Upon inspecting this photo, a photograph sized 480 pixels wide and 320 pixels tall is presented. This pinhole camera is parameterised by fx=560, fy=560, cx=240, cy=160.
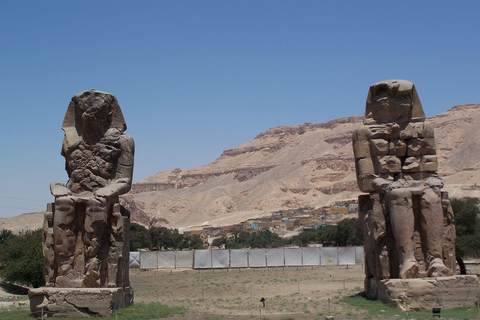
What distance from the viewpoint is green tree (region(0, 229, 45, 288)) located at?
1958cm

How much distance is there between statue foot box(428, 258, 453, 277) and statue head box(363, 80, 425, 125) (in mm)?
2838

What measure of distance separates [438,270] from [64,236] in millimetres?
6573

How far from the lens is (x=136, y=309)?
405 inches

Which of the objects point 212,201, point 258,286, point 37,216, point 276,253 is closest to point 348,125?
point 212,201

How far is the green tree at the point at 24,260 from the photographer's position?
19578 mm

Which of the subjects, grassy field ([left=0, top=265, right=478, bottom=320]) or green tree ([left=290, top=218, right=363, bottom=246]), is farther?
green tree ([left=290, top=218, right=363, bottom=246])

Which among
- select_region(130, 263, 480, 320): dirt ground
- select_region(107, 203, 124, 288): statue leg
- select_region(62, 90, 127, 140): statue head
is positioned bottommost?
select_region(130, 263, 480, 320): dirt ground

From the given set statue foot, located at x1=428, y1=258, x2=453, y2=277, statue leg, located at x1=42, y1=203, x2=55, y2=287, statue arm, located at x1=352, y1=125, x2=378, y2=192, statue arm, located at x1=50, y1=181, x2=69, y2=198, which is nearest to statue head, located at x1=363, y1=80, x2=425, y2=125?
statue arm, located at x1=352, y1=125, x2=378, y2=192

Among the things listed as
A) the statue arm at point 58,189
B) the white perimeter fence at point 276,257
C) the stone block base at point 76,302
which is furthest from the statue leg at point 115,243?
the white perimeter fence at point 276,257

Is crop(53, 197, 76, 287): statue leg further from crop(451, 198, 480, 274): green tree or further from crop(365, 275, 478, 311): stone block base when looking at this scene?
crop(451, 198, 480, 274): green tree

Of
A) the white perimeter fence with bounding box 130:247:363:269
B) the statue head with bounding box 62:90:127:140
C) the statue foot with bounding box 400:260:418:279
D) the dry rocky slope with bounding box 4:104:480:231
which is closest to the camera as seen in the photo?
the statue foot with bounding box 400:260:418:279

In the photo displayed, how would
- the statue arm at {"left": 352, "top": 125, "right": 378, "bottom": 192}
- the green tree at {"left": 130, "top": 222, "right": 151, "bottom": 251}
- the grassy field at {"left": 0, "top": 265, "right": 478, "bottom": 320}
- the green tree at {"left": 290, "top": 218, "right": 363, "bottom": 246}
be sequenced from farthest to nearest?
the green tree at {"left": 130, "top": 222, "right": 151, "bottom": 251} → the green tree at {"left": 290, "top": 218, "right": 363, "bottom": 246} → the statue arm at {"left": 352, "top": 125, "right": 378, "bottom": 192} → the grassy field at {"left": 0, "top": 265, "right": 478, "bottom": 320}

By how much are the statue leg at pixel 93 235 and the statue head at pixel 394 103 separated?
5.44m

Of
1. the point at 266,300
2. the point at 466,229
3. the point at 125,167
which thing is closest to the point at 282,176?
the point at 466,229
